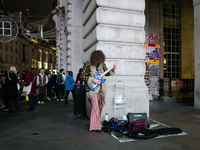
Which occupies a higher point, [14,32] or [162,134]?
[14,32]

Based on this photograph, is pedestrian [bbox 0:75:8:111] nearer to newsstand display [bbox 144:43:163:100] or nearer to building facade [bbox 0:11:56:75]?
newsstand display [bbox 144:43:163:100]

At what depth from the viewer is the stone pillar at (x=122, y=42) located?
5672 millimetres

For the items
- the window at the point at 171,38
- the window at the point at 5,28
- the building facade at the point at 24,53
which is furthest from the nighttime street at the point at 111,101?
the building facade at the point at 24,53

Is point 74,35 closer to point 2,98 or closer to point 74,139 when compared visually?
point 2,98

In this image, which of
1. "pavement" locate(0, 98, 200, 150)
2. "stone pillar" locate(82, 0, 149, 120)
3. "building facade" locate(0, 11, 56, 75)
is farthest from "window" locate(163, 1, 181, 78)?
"building facade" locate(0, 11, 56, 75)

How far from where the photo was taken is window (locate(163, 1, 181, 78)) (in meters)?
13.3

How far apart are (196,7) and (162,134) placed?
6.82m

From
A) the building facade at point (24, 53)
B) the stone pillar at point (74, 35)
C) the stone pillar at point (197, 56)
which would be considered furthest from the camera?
the building facade at point (24, 53)

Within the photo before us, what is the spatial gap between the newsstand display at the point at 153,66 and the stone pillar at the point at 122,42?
5506 millimetres

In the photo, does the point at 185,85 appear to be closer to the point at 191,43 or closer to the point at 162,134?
the point at 191,43

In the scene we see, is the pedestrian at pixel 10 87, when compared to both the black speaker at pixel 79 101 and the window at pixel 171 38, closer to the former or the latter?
the black speaker at pixel 79 101

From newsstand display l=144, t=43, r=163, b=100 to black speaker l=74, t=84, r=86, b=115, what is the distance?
579 cm

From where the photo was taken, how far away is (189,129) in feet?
15.8

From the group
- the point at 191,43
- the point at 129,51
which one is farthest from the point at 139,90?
the point at 191,43
